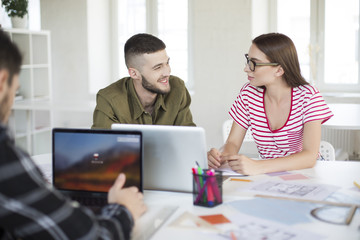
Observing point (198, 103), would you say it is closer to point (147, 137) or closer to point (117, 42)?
point (117, 42)

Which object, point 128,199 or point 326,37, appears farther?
point 326,37

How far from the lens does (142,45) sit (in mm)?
2422

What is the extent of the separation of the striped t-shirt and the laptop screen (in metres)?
0.96

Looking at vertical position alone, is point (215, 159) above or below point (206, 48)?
below

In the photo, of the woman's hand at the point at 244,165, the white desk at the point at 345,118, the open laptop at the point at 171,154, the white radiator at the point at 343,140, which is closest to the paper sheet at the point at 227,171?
the woman's hand at the point at 244,165

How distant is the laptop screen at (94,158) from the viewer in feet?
4.91

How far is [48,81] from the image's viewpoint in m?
5.10

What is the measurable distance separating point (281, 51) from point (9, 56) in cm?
151

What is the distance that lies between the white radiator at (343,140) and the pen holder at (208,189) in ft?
11.3

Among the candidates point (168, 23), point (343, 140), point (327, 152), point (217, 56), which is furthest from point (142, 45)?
point (168, 23)

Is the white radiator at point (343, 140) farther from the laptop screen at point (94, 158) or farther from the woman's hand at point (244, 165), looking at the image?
the laptop screen at point (94, 158)

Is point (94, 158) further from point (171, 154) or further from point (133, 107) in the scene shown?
point (133, 107)

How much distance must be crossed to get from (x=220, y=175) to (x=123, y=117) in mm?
949

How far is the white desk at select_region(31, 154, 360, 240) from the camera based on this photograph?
1231 mm
